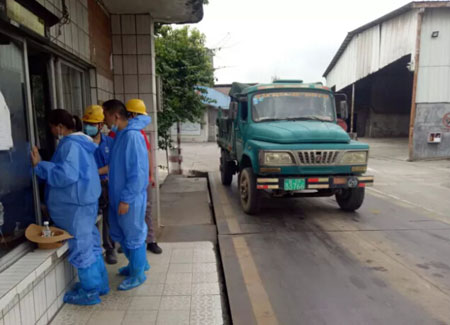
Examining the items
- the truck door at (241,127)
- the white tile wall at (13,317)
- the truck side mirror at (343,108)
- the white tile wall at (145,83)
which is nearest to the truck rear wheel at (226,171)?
the truck door at (241,127)

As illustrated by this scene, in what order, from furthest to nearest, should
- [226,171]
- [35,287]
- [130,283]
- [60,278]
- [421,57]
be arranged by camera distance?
[421,57] < [226,171] < [130,283] < [60,278] < [35,287]

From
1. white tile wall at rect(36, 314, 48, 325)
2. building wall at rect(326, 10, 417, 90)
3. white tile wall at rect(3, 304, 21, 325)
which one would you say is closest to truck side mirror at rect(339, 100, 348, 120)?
white tile wall at rect(36, 314, 48, 325)

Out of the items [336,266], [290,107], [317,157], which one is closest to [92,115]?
[336,266]

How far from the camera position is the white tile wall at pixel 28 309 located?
226 centimetres

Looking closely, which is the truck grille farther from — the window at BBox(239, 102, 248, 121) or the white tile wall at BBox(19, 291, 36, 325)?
the white tile wall at BBox(19, 291, 36, 325)

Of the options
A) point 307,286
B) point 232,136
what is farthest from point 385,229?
point 232,136

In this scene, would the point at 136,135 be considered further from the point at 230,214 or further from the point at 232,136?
the point at 232,136

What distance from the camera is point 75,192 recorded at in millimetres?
2590

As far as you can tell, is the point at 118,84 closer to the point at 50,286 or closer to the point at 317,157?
the point at 50,286

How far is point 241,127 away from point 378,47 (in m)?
13.7

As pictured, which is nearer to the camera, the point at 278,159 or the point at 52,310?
the point at 52,310

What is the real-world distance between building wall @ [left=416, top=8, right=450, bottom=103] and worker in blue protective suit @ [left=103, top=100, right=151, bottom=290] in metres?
14.3

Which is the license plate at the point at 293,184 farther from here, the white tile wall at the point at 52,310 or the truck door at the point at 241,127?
the white tile wall at the point at 52,310

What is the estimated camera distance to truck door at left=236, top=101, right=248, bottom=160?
20.7ft
